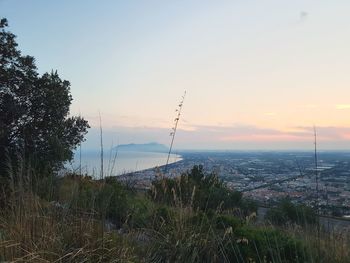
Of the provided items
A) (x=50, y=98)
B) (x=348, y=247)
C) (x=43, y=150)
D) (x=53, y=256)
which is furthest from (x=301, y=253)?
(x=50, y=98)

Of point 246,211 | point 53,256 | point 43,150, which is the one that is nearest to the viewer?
point 53,256

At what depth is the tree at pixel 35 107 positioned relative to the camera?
13.2 metres

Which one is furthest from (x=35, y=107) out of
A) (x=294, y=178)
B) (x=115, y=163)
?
(x=294, y=178)

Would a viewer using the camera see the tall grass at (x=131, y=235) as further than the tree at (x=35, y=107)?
No

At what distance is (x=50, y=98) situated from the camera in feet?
46.4

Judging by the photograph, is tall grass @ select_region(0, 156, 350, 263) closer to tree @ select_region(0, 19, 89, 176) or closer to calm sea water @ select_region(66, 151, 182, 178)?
calm sea water @ select_region(66, 151, 182, 178)

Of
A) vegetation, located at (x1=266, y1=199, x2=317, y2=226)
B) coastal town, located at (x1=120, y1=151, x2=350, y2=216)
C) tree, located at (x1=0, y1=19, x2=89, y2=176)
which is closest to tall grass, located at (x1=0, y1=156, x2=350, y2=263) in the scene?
vegetation, located at (x1=266, y1=199, x2=317, y2=226)

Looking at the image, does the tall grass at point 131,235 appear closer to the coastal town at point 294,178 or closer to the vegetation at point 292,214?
the vegetation at point 292,214

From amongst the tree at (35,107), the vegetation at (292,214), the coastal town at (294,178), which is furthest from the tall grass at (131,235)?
the tree at (35,107)

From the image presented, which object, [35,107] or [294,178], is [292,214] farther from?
[35,107]

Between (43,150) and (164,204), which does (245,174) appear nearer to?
(164,204)

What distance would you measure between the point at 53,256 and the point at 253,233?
2.22m

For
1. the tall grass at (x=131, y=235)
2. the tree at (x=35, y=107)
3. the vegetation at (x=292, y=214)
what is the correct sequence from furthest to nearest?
the tree at (x=35, y=107) → the vegetation at (x=292, y=214) → the tall grass at (x=131, y=235)

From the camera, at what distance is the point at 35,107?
14.1 m
